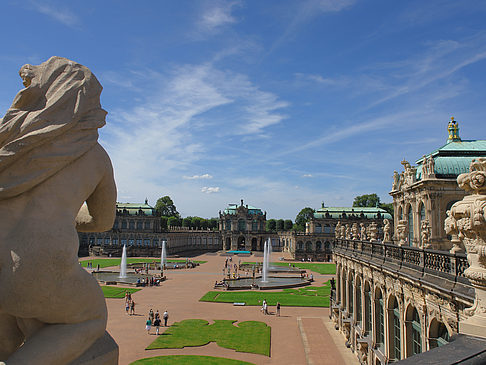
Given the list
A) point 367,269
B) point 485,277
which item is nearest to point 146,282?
point 367,269

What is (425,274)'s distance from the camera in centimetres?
1235

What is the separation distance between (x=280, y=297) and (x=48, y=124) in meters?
39.5

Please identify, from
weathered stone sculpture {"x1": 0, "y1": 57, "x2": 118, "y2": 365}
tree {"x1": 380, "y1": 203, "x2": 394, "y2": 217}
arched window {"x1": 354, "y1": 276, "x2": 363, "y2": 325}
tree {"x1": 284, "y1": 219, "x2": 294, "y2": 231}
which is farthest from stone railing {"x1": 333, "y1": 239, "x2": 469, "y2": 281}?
tree {"x1": 284, "y1": 219, "x2": 294, "y2": 231}

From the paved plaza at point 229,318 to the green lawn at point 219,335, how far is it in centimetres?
57

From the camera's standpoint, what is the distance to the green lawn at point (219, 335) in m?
22.8

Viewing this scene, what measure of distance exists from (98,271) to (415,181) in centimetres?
4688

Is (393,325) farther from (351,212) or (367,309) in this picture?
(351,212)

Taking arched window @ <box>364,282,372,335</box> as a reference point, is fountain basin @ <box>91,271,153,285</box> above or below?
below

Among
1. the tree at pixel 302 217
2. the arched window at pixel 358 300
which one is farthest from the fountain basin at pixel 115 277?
the tree at pixel 302 217

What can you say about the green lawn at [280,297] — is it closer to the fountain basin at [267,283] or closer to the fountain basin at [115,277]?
the fountain basin at [267,283]

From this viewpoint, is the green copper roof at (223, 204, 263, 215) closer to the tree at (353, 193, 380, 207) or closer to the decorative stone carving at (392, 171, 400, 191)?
the tree at (353, 193, 380, 207)

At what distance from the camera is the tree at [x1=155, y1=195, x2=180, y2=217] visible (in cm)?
14291

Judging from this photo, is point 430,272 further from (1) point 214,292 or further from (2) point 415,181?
(1) point 214,292

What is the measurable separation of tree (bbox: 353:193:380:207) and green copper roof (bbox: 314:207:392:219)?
1932 cm
